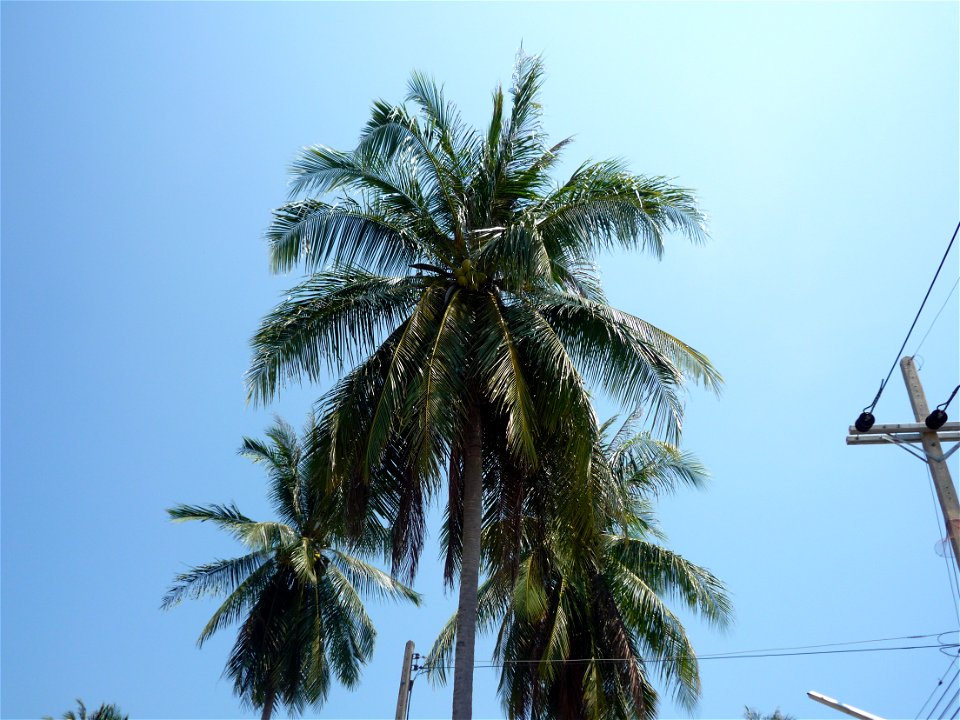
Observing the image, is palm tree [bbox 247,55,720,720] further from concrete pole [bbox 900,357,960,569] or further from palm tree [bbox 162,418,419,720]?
palm tree [bbox 162,418,419,720]

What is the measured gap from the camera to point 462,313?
14156 mm

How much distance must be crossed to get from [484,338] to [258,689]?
13.0 m

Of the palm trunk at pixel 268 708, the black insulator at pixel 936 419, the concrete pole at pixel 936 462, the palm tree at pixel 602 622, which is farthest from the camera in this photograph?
the palm trunk at pixel 268 708

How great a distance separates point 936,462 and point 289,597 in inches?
621

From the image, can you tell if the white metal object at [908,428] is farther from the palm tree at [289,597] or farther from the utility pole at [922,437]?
the palm tree at [289,597]

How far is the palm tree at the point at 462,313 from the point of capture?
13.2 m

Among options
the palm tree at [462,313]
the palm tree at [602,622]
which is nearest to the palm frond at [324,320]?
the palm tree at [462,313]

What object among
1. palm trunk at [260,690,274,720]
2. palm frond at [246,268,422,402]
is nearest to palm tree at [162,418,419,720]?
palm trunk at [260,690,274,720]

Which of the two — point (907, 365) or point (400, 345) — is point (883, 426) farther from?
point (400, 345)

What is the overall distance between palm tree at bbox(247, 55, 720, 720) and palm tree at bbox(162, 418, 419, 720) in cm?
886

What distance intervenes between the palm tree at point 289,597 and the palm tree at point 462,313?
8.86 metres

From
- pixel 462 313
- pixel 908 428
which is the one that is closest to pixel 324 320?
pixel 462 313

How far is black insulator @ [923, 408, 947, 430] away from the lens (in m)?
13.0

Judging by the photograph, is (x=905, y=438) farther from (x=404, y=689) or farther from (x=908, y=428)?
(x=404, y=689)
